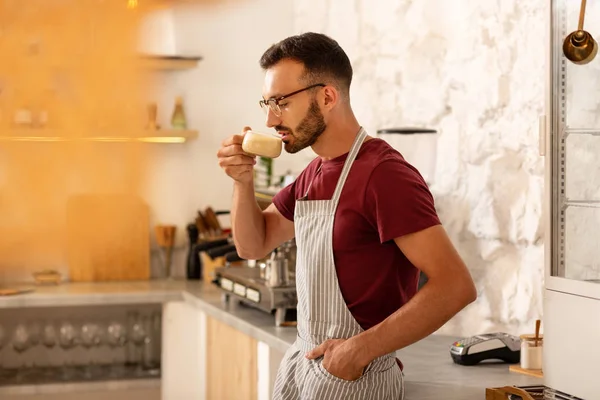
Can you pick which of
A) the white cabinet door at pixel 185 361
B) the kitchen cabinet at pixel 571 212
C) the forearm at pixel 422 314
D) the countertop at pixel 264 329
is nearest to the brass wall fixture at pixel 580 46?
the kitchen cabinet at pixel 571 212

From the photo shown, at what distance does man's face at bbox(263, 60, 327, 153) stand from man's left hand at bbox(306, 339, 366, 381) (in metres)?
0.35

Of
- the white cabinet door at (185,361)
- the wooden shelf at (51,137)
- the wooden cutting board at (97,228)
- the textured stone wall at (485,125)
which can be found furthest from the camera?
the white cabinet door at (185,361)

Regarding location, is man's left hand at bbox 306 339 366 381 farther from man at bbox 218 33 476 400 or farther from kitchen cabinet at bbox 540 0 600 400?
kitchen cabinet at bbox 540 0 600 400

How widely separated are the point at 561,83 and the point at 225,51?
2.57 meters

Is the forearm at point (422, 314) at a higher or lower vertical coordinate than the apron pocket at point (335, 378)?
higher

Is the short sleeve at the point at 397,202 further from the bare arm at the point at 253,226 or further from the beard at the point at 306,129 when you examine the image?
the bare arm at the point at 253,226

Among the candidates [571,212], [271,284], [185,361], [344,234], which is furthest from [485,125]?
[185,361]

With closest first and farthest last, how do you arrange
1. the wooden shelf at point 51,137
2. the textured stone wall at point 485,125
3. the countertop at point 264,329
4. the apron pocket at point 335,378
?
the wooden shelf at point 51,137 < the apron pocket at point 335,378 < the countertop at point 264,329 < the textured stone wall at point 485,125

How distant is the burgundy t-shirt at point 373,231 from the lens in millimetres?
1449

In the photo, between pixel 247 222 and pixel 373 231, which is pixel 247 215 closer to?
pixel 247 222

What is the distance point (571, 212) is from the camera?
59.8 inches

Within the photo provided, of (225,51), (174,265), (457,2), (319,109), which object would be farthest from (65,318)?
(319,109)

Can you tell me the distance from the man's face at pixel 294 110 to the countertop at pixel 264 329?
582mm

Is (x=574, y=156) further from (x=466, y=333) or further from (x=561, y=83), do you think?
(x=466, y=333)
